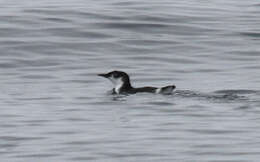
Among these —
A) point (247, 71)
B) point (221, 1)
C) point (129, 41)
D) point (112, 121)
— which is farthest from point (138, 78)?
Answer: point (221, 1)

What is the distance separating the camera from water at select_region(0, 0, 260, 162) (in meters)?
14.3

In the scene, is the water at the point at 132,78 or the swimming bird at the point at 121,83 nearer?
the water at the point at 132,78

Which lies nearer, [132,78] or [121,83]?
[121,83]

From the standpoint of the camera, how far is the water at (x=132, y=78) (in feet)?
46.9

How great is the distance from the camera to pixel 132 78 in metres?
22.2

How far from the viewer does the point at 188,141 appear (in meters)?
14.5

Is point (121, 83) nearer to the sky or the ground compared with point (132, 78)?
nearer to the ground

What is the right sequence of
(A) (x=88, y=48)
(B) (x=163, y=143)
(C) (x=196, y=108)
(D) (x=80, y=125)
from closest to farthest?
(B) (x=163, y=143), (D) (x=80, y=125), (C) (x=196, y=108), (A) (x=88, y=48)

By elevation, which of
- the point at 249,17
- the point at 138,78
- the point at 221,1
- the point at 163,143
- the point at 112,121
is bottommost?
the point at 163,143

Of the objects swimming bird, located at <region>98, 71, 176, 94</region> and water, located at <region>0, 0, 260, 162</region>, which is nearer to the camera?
water, located at <region>0, 0, 260, 162</region>

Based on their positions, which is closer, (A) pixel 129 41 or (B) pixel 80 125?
(B) pixel 80 125

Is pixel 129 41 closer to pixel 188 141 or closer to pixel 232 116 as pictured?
pixel 232 116

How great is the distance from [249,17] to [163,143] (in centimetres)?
1626

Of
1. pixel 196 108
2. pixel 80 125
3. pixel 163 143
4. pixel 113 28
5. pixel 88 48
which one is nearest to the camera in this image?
pixel 163 143
